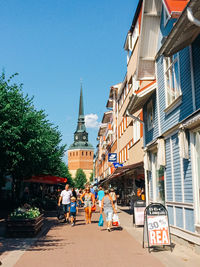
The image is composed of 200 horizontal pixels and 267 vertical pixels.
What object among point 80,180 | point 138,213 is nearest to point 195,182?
point 138,213

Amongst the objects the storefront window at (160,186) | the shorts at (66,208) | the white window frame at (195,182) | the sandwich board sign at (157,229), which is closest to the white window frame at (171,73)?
the white window frame at (195,182)

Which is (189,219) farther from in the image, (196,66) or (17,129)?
(17,129)

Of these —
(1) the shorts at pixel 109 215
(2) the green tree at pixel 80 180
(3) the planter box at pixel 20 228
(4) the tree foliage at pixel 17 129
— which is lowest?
(3) the planter box at pixel 20 228

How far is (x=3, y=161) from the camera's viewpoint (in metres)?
16.1

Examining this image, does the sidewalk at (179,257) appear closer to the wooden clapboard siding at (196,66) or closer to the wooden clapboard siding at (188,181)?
the wooden clapboard siding at (188,181)

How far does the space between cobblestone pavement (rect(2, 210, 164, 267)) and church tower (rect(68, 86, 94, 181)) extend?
156 meters

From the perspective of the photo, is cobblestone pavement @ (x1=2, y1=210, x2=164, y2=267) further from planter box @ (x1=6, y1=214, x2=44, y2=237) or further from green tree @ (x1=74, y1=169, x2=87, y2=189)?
green tree @ (x1=74, y1=169, x2=87, y2=189)

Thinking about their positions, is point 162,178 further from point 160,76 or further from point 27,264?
point 27,264

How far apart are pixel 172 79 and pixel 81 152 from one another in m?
159

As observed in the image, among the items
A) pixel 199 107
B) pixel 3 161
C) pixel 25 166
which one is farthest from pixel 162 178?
pixel 25 166

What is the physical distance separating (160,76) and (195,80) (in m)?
3.96

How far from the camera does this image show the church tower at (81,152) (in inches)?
6634

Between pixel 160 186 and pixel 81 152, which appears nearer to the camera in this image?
pixel 160 186

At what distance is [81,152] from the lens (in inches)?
6658
